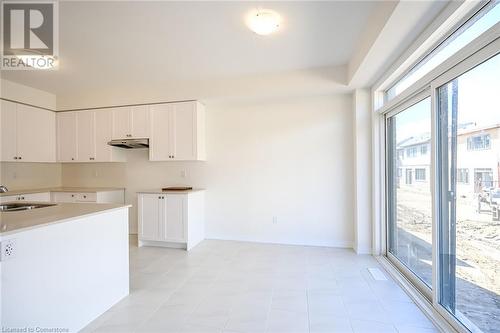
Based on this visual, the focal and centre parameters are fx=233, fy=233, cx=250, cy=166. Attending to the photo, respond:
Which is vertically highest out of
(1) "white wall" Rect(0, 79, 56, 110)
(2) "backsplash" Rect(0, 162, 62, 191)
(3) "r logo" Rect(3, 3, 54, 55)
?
(3) "r logo" Rect(3, 3, 54, 55)

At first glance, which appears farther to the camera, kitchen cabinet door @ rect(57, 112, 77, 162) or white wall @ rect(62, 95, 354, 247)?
kitchen cabinet door @ rect(57, 112, 77, 162)

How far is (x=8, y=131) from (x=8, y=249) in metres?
3.54

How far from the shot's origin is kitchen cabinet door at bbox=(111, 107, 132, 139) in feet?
13.3

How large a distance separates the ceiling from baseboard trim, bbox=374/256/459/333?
96.8 inches

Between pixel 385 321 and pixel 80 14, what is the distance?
370cm

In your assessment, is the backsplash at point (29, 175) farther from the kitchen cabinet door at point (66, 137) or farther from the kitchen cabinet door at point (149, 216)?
the kitchen cabinet door at point (149, 216)

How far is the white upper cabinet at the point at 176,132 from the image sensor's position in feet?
12.6

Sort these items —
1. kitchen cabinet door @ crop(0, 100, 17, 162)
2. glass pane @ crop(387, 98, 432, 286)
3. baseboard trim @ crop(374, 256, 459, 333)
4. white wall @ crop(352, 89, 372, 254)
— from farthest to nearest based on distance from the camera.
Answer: kitchen cabinet door @ crop(0, 100, 17, 162) → white wall @ crop(352, 89, 372, 254) → glass pane @ crop(387, 98, 432, 286) → baseboard trim @ crop(374, 256, 459, 333)

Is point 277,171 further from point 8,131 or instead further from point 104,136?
point 8,131

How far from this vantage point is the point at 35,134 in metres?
4.09

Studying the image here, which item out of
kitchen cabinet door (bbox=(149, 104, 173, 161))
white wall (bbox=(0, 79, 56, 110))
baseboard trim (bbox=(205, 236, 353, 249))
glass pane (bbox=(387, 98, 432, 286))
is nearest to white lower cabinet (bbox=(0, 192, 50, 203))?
white wall (bbox=(0, 79, 56, 110))

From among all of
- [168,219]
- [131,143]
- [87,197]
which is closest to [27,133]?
[87,197]

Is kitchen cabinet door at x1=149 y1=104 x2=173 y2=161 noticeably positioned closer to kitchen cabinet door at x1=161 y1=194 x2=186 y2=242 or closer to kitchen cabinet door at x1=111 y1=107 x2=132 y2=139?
kitchen cabinet door at x1=111 y1=107 x2=132 y2=139

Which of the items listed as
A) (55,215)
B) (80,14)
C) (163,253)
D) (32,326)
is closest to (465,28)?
(80,14)
